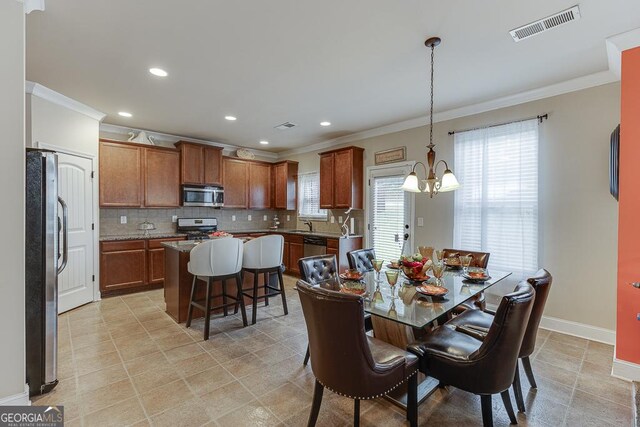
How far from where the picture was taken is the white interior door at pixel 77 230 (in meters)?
3.84

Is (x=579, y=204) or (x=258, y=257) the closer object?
(x=579, y=204)

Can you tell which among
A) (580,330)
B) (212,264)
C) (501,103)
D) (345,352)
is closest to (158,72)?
(212,264)

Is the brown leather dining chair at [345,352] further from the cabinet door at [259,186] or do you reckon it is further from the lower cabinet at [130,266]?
the cabinet door at [259,186]

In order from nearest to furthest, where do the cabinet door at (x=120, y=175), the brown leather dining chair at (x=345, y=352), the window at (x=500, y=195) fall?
the brown leather dining chair at (x=345, y=352) → the window at (x=500, y=195) → the cabinet door at (x=120, y=175)

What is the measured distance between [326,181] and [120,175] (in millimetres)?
3556

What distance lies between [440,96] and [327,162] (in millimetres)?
2523

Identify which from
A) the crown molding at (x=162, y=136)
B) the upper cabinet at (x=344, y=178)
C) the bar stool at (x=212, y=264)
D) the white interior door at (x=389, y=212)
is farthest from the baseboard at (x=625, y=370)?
the crown molding at (x=162, y=136)

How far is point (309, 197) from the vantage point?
6.61m

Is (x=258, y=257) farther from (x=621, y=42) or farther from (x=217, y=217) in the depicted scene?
(x=621, y=42)

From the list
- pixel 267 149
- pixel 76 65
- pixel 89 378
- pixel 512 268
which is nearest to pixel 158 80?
pixel 76 65

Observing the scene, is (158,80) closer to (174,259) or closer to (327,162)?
(174,259)

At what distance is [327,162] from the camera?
5.74 meters

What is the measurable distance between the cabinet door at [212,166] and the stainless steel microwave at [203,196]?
0.16m

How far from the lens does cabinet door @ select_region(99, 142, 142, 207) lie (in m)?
4.67
